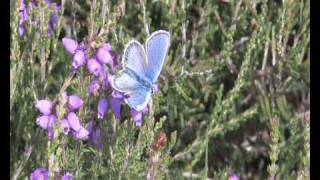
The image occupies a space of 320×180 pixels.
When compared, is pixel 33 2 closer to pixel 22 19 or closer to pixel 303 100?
pixel 22 19

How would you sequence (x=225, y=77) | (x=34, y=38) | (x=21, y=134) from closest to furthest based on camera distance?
(x=34, y=38), (x=21, y=134), (x=225, y=77)

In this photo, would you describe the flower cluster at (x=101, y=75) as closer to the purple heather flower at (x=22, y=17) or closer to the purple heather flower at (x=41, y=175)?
the purple heather flower at (x=41, y=175)

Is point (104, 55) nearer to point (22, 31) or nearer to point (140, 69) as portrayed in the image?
point (140, 69)

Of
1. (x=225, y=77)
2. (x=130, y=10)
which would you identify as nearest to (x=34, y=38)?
(x=130, y=10)

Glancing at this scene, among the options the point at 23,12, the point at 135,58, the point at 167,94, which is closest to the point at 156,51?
the point at 135,58

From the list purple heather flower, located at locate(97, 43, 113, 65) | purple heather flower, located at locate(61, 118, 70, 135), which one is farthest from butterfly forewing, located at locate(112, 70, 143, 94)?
purple heather flower, located at locate(61, 118, 70, 135)
